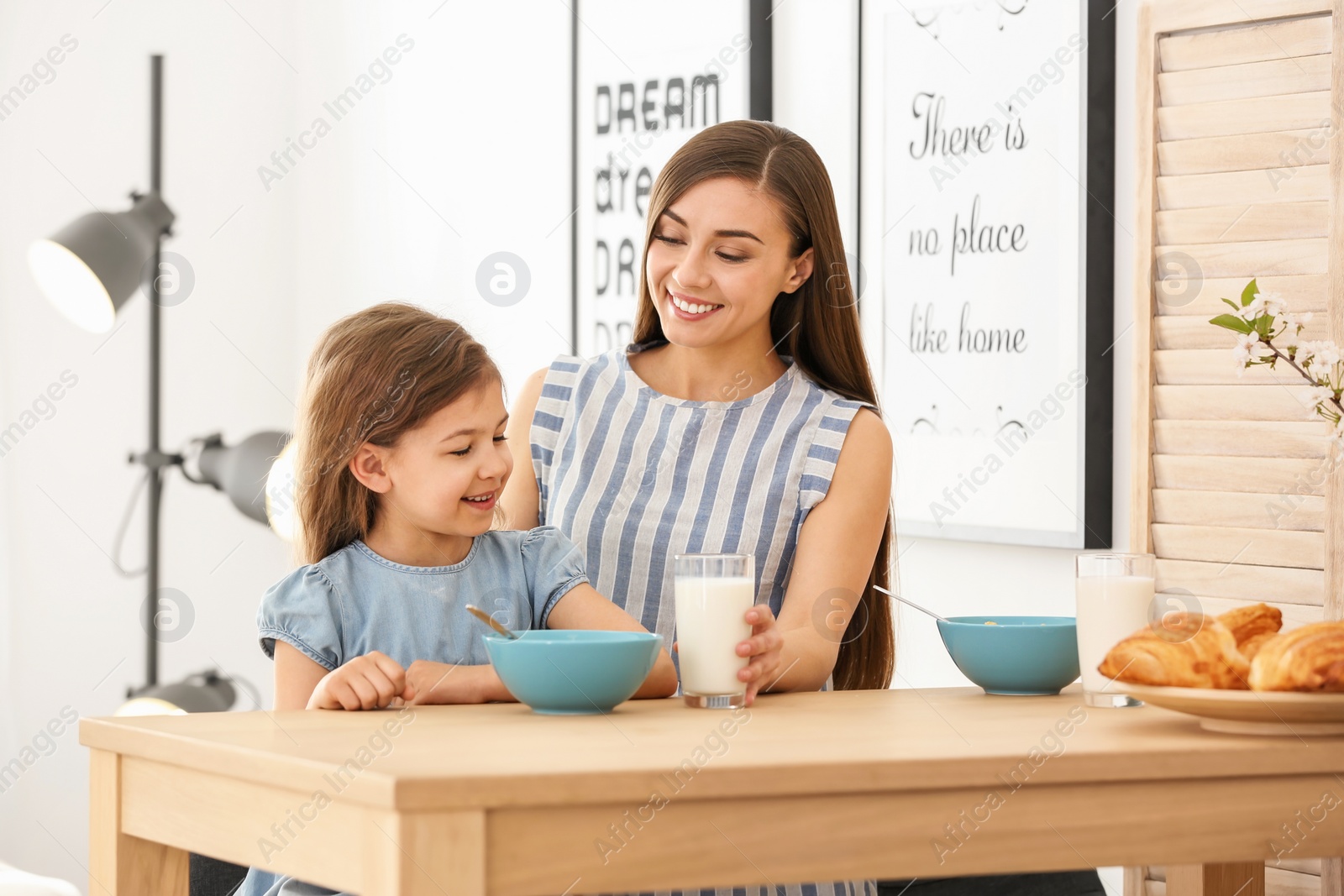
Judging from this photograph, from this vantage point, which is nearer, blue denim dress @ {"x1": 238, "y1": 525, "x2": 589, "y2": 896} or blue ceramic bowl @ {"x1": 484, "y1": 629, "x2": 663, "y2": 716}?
blue ceramic bowl @ {"x1": 484, "y1": 629, "x2": 663, "y2": 716}

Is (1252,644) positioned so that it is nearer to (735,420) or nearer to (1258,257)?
(735,420)

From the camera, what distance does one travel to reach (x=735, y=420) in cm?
206

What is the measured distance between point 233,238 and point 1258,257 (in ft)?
9.50

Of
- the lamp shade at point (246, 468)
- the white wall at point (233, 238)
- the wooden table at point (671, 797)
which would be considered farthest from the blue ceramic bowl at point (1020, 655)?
the lamp shade at point (246, 468)

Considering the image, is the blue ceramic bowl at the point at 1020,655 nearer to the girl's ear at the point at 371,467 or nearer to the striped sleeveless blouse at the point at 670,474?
the striped sleeveless blouse at the point at 670,474

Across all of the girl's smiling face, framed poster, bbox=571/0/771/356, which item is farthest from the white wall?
the girl's smiling face

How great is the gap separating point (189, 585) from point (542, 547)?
102 inches

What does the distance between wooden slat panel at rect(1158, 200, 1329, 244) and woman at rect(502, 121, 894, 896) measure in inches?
27.0

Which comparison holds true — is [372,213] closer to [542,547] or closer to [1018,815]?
[542,547]

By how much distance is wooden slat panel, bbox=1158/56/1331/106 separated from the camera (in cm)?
226

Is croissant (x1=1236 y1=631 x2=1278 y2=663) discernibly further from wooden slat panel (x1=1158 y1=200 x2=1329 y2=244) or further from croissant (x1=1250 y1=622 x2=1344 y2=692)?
wooden slat panel (x1=1158 y1=200 x2=1329 y2=244)

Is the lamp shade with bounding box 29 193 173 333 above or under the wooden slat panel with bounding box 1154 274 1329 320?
above

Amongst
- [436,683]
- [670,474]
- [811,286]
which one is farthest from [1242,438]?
[436,683]

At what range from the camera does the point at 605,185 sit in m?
3.71
